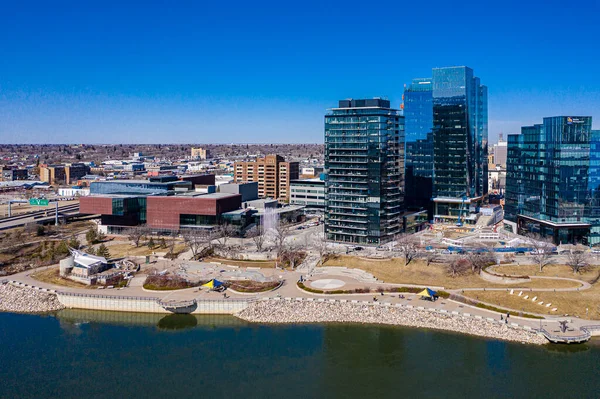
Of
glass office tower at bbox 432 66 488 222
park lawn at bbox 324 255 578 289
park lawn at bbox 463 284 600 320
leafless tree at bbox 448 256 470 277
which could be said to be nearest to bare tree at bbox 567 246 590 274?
park lawn at bbox 324 255 578 289

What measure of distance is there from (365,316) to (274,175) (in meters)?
55.9

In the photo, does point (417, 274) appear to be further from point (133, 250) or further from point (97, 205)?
point (97, 205)

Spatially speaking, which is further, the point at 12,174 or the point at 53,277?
the point at 12,174

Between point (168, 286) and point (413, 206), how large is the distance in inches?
1602

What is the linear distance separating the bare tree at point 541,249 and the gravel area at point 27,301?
127 feet

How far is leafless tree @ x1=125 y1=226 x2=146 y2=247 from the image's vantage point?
5657 cm

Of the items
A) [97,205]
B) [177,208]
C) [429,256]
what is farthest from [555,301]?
[97,205]

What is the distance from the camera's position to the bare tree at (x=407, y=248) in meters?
47.5

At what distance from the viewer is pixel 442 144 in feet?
236

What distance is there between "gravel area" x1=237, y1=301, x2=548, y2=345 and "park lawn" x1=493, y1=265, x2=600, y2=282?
11378mm

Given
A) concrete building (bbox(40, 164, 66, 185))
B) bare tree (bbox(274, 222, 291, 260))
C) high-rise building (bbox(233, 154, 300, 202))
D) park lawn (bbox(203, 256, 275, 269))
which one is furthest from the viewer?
concrete building (bbox(40, 164, 66, 185))

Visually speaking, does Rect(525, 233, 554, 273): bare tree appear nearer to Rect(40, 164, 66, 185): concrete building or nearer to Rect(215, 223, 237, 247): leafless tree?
Rect(215, 223, 237, 247): leafless tree

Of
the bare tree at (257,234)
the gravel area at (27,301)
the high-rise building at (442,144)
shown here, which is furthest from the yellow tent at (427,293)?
the high-rise building at (442,144)

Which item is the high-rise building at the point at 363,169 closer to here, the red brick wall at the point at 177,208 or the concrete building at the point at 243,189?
the red brick wall at the point at 177,208
